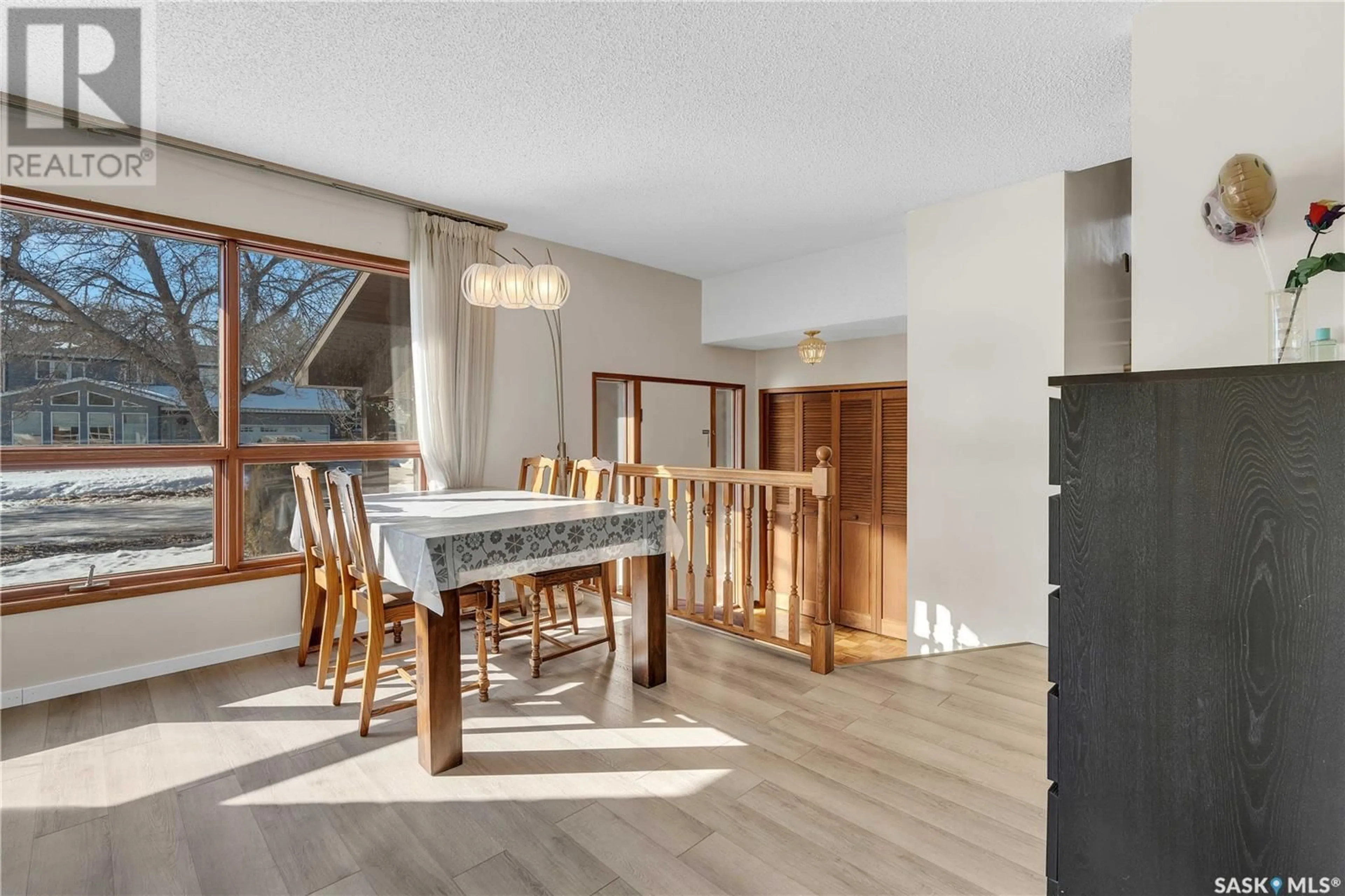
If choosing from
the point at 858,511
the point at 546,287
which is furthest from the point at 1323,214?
the point at 858,511

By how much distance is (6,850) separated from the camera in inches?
70.5

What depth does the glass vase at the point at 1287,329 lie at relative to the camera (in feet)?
5.51

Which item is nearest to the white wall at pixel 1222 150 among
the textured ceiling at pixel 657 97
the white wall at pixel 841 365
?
the textured ceiling at pixel 657 97

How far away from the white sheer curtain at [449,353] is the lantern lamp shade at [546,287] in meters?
0.90

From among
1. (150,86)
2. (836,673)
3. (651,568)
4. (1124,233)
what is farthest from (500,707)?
(1124,233)

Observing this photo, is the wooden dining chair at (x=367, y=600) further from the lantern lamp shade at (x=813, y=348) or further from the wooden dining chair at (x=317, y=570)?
the lantern lamp shade at (x=813, y=348)

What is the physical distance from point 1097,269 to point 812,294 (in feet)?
6.21

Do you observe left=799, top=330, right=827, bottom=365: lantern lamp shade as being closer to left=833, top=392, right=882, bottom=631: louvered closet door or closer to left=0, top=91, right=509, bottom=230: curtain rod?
left=833, top=392, right=882, bottom=631: louvered closet door

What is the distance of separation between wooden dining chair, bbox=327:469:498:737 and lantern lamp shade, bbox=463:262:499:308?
1.23 m

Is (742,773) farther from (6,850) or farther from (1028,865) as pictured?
(6,850)

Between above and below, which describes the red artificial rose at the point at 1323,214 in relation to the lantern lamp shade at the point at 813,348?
below

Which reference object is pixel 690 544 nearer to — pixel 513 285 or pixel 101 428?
pixel 513 285

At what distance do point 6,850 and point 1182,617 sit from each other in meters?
3.01

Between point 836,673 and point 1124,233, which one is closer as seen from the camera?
point 836,673
